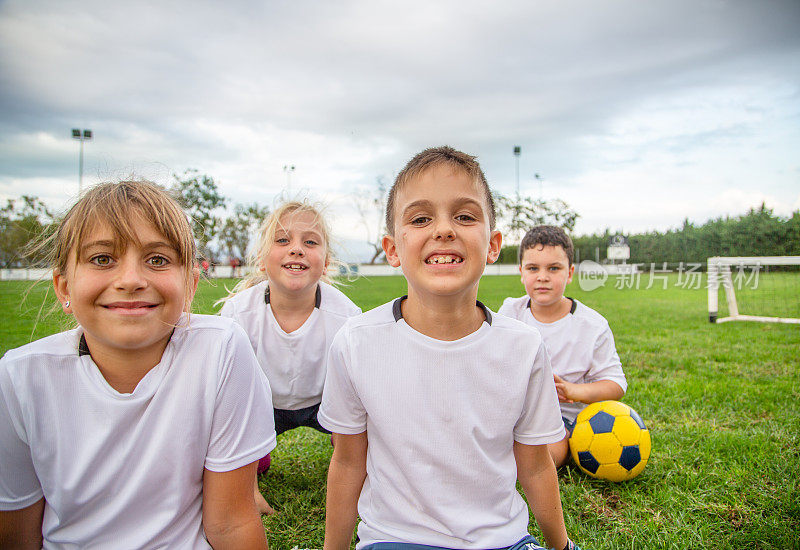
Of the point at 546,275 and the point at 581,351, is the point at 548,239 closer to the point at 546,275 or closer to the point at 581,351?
the point at 546,275

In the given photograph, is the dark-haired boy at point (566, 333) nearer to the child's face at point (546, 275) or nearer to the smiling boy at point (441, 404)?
the child's face at point (546, 275)

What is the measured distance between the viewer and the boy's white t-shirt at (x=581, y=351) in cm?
322

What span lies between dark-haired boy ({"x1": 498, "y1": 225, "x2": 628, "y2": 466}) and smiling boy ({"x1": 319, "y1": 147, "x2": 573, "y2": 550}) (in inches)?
58.2

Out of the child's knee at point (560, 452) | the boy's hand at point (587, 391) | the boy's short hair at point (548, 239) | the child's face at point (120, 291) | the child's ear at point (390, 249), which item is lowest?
the child's knee at point (560, 452)

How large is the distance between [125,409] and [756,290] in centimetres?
2091

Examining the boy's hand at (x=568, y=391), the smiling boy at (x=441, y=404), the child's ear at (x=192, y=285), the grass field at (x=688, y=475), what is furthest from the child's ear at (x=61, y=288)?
the boy's hand at (x=568, y=391)

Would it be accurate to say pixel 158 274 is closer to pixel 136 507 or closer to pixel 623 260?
pixel 136 507

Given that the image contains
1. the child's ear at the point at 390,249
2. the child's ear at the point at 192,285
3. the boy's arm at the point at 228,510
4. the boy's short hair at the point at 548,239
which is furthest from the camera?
the boy's short hair at the point at 548,239

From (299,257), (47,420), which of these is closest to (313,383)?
(299,257)

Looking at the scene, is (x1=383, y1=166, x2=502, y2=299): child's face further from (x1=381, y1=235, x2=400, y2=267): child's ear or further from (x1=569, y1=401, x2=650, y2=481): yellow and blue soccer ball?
(x1=569, y1=401, x2=650, y2=481): yellow and blue soccer ball

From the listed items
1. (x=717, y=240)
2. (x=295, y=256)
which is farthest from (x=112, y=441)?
(x=717, y=240)

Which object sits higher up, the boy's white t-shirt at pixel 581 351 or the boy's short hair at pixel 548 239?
the boy's short hair at pixel 548 239

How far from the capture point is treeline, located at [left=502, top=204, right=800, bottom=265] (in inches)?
1277

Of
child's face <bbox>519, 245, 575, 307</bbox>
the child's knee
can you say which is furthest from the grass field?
child's face <bbox>519, 245, 575, 307</bbox>
